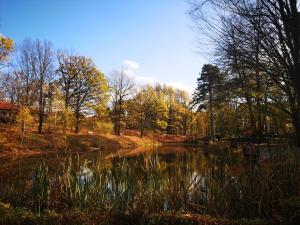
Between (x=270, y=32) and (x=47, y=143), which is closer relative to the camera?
(x=270, y=32)

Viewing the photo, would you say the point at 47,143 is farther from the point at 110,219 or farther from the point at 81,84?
the point at 110,219

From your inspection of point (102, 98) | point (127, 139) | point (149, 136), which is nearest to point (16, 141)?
point (102, 98)

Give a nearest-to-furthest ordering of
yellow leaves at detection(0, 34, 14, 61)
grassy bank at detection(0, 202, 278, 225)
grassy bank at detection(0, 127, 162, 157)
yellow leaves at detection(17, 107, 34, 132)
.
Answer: grassy bank at detection(0, 202, 278, 225)
yellow leaves at detection(0, 34, 14, 61)
grassy bank at detection(0, 127, 162, 157)
yellow leaves at detection(17, 107, 34, 132)

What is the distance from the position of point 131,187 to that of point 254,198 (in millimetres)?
2376

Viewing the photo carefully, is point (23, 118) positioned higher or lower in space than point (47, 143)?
higher

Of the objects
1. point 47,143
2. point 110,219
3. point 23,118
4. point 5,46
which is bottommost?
point 110,219

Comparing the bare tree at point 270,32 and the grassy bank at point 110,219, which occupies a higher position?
the bare tree at point 270,32

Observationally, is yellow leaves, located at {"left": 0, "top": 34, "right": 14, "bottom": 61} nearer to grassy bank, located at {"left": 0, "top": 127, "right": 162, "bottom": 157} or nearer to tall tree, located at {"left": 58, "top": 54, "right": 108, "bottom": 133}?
grassy bank, located at {"left": 0, "top": 127, "right": 162, "bottom": 157}

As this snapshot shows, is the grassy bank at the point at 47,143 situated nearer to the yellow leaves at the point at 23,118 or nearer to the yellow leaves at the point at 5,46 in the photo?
the yellow leaves at the point at 23,118

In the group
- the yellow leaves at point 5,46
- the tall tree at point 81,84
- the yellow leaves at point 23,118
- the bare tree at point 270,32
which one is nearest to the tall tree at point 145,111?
the tall tree at point 81,84

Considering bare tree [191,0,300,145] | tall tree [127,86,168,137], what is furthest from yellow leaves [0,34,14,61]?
tall tree [127,86,168,137]

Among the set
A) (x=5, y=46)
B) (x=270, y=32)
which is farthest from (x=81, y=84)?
(x=270, y=32)

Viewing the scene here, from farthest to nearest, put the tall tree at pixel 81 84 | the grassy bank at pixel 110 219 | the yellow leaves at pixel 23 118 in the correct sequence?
the tall tree at pixel 81 84 < the yellow leaves at pixel 23 118 < the grassy bank at pixel 110 219

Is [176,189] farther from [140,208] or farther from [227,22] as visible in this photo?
[227,22]
